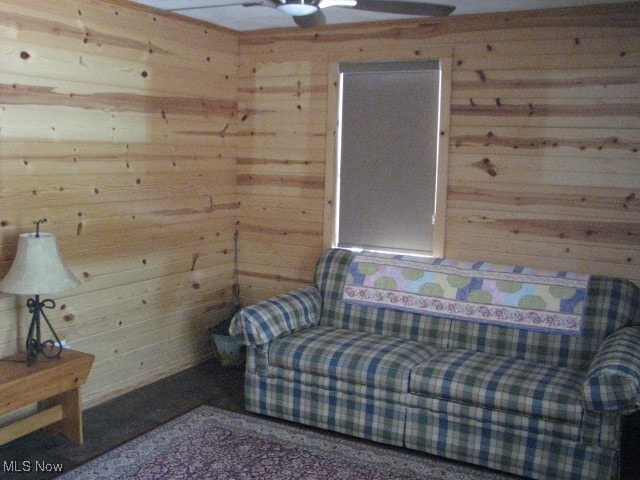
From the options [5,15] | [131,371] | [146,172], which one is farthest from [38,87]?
[131,371]

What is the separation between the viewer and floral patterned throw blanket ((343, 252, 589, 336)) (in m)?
3.74

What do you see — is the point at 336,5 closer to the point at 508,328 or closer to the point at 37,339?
the point at 508,328

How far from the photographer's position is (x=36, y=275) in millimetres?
3287

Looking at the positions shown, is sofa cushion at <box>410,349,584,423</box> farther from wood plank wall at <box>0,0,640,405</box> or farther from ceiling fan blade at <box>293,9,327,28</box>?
ceiling fan blade at <box>293,9,327,28</box>

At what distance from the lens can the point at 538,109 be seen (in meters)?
4.05

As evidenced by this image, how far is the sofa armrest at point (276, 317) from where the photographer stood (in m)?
3.82

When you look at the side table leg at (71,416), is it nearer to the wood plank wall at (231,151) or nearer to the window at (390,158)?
the wood plank wall at (231,151)

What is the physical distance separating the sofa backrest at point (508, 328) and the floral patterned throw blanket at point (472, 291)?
0.13ft

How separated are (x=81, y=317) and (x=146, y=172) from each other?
966 mm

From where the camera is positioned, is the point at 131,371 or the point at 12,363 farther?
the point at 131,371

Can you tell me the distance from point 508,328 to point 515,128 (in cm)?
118

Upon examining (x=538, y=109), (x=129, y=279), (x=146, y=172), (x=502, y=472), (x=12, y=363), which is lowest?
(x=502, y=472)

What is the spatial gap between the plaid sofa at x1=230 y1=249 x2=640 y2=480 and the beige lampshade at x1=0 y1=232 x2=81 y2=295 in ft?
3.31

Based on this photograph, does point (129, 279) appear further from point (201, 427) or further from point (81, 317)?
point (201, 427)
